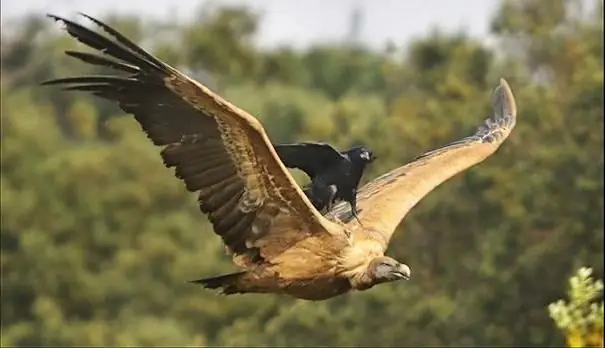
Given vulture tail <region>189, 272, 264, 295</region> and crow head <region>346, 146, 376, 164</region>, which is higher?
crow head <region>346, 146, 376, 164</region>

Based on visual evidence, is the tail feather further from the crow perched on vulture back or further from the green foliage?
the green foliage

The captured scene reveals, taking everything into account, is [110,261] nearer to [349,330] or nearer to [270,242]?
[349,330]

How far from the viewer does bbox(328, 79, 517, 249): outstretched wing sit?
7777mm

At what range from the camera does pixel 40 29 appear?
116 ft

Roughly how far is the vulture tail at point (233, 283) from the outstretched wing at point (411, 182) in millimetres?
538

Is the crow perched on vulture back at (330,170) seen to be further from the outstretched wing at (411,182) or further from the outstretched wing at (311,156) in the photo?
the outstretched wing at (411,182)

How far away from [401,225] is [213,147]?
14324mm

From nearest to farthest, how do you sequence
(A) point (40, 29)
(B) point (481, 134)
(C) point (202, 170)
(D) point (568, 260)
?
(C) point (202, 170), (B) point (481, 134), (D) point (568, 260), (A) point (40, 29)

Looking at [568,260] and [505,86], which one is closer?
[505,86]

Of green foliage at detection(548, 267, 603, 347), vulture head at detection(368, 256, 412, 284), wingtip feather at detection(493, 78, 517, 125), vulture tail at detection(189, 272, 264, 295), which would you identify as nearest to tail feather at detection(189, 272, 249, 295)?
vulture tail at detection(189, 272, 264, 295)

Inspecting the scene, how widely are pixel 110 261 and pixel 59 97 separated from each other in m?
15.6

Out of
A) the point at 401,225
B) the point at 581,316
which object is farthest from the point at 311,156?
the point at 401,225

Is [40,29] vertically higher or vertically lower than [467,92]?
higher

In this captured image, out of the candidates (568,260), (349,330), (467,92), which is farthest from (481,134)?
(467,92)
